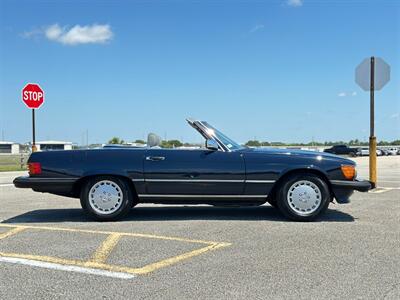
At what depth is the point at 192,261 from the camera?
4516mm

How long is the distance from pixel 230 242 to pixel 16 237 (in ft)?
8.63

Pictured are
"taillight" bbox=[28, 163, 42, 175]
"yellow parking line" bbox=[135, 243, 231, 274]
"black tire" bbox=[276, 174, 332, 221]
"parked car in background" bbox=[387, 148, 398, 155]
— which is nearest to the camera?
"yellow parking line" bbox=[135, 243, 231, 274]

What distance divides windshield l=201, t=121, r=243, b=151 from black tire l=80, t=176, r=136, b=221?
148 centimetres

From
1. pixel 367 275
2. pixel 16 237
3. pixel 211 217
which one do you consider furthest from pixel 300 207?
pixel 16 237

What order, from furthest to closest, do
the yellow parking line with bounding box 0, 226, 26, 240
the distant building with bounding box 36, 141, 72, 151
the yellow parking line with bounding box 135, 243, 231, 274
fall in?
the distant building with bounding box 36, 141, 72, 151 → the yellow parking line with bounding box 0, 226, 26, 240 → the yellow parking line with bounding box 135, 243, 231, 274

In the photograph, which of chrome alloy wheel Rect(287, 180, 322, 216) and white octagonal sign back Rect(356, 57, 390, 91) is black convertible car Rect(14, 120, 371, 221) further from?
white octagonal sign back Rect(356, 57, 390, 91)

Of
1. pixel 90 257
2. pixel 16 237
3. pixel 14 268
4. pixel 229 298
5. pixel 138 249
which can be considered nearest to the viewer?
pixel 229 298

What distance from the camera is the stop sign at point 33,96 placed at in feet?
61.4

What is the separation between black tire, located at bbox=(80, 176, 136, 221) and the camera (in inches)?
263

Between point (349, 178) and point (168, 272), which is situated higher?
point (349, 178)

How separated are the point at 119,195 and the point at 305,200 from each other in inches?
105

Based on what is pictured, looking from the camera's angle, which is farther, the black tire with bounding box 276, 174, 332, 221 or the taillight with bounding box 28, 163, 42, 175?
the taillight with bounding box 28, 163, 42, 175

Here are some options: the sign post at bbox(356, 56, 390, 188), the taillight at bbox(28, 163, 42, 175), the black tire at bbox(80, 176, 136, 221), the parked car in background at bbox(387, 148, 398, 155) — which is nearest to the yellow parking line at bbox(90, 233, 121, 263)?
the black tire at bbox(80, 176, 136, 221)

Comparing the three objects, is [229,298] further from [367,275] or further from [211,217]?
[211,217]
